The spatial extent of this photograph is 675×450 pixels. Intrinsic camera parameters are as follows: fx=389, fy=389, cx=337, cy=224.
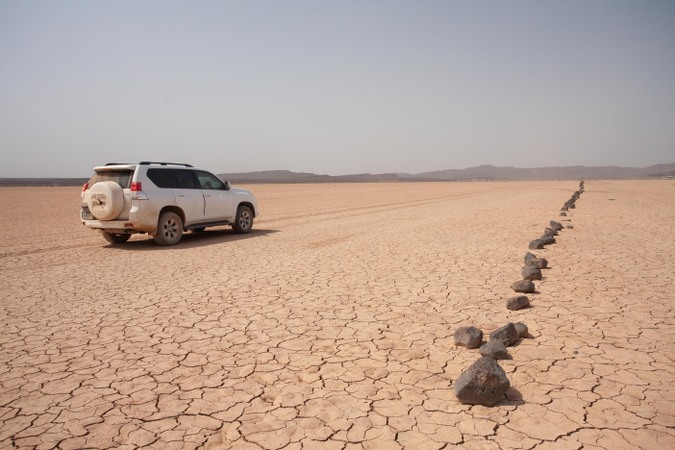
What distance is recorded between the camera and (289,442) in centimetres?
263

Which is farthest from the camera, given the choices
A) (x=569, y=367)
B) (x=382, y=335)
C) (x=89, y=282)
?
(x=89, y=282)

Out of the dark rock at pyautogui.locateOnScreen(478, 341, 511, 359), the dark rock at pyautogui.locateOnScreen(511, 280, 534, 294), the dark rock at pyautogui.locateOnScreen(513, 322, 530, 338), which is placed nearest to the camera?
the dark rock at pyautogui.locateOnScreen(478, 341, 511, 359)

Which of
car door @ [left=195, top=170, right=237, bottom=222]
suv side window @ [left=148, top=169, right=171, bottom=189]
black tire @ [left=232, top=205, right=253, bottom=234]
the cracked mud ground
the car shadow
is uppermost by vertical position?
suv side window @ [left=148, top=169, right=171, bottom=189]

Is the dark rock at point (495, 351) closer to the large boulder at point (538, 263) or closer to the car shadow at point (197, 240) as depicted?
the large boulder at point (538, 263)

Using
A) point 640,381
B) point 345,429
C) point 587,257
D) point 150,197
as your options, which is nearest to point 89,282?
point 150,197

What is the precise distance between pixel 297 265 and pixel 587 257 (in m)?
6.22

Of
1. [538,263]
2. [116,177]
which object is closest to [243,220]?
[116,177]

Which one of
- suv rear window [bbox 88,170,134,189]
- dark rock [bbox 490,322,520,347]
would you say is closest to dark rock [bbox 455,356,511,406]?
dark rock [bbox 490,322,520,347]

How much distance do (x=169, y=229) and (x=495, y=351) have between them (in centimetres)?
909

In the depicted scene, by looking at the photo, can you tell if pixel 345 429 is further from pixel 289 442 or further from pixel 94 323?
pixel 94 323

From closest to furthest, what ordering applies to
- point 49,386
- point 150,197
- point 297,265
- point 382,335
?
point 49,386 < point 382,335 < point 297,265 < point 150,197

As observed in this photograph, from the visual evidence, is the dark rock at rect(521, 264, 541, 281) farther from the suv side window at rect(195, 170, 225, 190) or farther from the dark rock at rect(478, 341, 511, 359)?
the suv side window at rect(195, 170, 225, 190)

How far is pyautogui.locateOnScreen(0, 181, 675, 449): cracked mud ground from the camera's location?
277cm

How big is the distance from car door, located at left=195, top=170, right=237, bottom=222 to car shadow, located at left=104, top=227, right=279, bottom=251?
0.65 m
